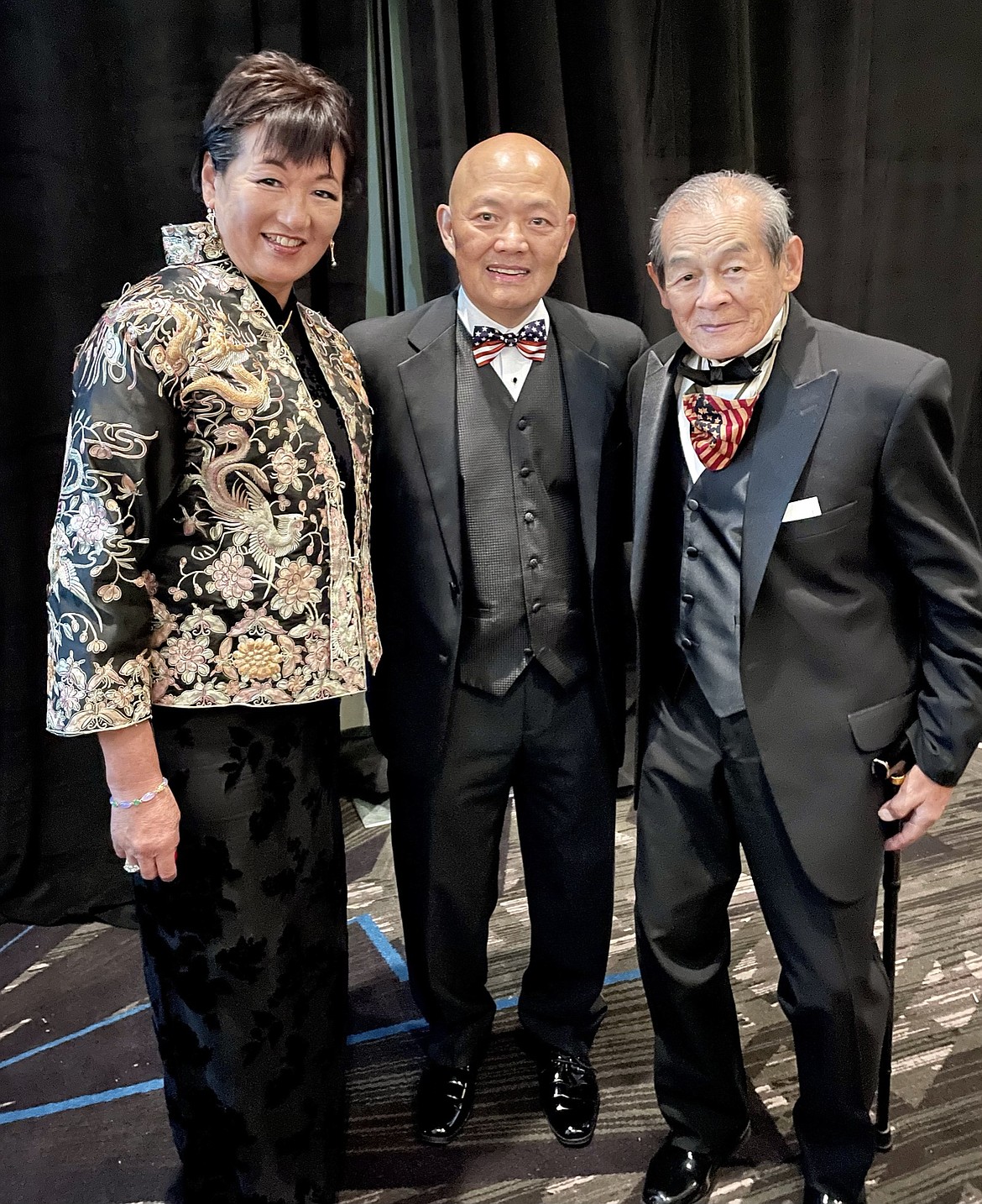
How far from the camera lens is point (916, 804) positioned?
4.77 ft

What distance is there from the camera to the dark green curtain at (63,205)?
90.6 inches

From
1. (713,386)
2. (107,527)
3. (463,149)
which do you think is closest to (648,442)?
(713,386)

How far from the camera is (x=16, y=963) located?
2.47 metres

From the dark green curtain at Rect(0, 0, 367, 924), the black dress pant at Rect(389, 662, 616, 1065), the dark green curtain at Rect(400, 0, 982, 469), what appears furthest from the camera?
the dark green curtain at Rect(400, 0, 982, 469)

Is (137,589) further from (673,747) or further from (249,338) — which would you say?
(673,747)

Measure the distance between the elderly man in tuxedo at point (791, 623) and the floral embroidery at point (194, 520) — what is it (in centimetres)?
49

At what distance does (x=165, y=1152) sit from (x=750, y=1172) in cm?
103

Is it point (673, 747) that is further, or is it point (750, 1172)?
point (750, 1172)

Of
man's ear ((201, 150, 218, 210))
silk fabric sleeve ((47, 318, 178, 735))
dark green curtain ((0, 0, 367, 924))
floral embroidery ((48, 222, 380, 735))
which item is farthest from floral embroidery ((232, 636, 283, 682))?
dark green curtain ((0, 0, 367, 924))

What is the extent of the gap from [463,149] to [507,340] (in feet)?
4.25

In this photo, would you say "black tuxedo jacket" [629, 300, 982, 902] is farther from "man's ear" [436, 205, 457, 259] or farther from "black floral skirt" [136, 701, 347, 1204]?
"black floral skirt" [136, 701, 347, 1204]

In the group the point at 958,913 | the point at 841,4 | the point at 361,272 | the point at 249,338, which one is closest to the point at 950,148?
the point at 841,4

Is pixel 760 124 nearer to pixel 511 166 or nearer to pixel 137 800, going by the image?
pixel 511 166

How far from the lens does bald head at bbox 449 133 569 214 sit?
162 centimetres
